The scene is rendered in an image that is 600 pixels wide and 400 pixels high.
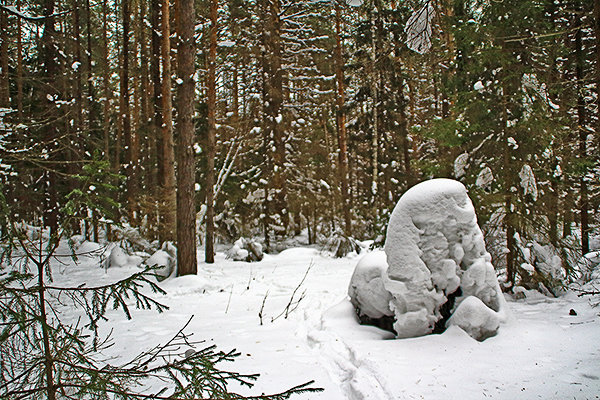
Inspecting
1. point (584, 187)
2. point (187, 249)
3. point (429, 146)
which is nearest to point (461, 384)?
point (187, 249)

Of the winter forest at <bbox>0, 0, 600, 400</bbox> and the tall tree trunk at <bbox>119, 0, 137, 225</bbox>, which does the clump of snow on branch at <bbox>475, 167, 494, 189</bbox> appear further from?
the tall tree trunk at <bbox>119, 0, 137, 225</bbox>

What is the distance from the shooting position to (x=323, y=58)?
51.3 feet

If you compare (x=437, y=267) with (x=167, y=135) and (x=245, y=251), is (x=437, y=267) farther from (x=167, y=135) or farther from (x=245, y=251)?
(x=245, y=251)

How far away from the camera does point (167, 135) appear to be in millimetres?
9797

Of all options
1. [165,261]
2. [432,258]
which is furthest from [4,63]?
[432,258]

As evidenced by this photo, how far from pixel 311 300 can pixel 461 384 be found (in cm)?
392

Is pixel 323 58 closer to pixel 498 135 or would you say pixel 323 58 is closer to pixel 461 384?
pixel 498 135

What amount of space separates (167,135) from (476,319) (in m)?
8.21

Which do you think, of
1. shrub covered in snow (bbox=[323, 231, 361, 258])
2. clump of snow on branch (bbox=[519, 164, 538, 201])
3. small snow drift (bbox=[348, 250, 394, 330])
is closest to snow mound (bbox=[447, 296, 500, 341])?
small snow drift (bbox=[348, 250, 394, 330])

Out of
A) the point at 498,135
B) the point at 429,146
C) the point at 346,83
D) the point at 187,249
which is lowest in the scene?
the point at 187,249

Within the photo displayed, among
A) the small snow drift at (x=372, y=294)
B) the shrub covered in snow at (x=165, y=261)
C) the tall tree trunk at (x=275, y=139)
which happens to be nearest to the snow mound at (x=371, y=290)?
the small snow drift at (x=372, y=294)

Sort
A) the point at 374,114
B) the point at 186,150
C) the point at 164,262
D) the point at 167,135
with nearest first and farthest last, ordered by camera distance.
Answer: the point at 186,150 → the point at 164,262 → the point at 167,135 → the point at 374,114

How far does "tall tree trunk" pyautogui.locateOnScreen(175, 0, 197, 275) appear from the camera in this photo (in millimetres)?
8375

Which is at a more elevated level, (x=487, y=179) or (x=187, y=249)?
(x=487, y=179)
